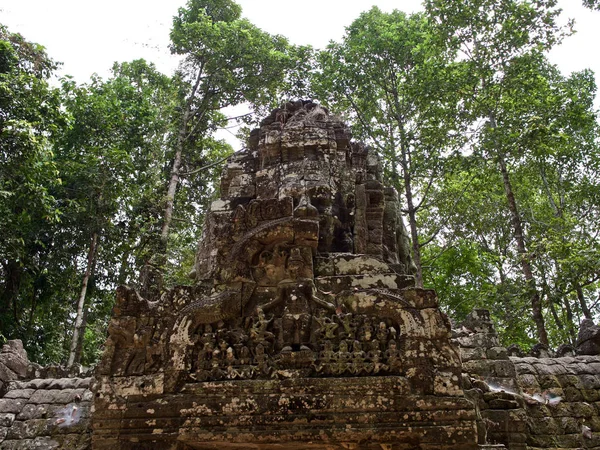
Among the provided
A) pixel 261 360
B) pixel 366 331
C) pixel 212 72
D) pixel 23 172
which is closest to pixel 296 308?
pixel 261 360

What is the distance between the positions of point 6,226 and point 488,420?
10852mm

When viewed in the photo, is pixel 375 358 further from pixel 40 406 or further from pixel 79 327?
pixel 79 327

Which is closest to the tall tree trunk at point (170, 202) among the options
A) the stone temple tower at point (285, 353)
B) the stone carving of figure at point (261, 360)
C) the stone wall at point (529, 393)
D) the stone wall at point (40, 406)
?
the stone wall at point (40, 406)

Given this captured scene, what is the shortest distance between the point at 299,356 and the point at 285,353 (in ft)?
→ 0.43

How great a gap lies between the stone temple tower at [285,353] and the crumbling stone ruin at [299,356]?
0.01 m

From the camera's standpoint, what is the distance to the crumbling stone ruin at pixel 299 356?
4129 millimetres

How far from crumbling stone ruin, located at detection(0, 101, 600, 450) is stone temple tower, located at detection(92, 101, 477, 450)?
1 centimetres

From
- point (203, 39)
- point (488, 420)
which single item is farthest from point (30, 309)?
point (488, 420)

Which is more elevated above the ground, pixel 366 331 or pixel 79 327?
pixel 79 327

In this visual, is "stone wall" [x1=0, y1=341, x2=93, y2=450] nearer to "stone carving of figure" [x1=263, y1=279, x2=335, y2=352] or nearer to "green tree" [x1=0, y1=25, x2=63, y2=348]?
"stone carving of figure" [x1=263, y1=279, x2=335, y2=352]

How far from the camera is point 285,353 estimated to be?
14.6 feet

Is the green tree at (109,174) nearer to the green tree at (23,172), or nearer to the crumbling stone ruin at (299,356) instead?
the green tree at (23,172)

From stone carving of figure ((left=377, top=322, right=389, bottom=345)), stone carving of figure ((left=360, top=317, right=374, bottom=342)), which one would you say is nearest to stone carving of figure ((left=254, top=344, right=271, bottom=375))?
stone carving of figure ((left=360, top=317, right=374, bottom=342))

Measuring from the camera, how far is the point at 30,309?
575 inches
